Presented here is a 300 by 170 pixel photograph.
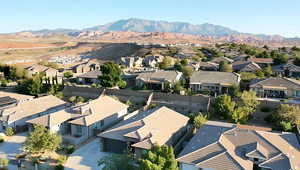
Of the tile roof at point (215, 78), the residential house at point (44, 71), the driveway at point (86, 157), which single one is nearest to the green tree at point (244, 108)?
the tile roof at point (215, 78)

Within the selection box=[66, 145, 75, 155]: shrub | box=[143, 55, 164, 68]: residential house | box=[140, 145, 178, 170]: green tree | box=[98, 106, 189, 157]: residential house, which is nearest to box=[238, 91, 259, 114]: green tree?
box=[98, 106, 189, 157]: residential house

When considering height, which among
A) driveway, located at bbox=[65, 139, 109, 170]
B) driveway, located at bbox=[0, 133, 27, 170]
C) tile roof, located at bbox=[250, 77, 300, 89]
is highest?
tile roof, located at bbox=[250, 77, 300, 89]

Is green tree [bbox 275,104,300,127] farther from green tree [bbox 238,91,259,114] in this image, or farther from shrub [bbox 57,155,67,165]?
shrub [bbox 57,155,67,165]

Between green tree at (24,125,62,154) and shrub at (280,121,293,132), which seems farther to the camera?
shrub at (280,121,293,132)

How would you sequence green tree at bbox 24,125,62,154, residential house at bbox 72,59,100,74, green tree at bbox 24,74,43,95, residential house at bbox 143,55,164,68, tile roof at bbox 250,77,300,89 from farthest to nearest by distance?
residential house at bbox 143,55,164,68, residential house at bbox 72,59,100,74, green tree at bbox 24,74,43,95, tile roof at bbox 250,77,300,89, green tree at bbox 24,125,62,154

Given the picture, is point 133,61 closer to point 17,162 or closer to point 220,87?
point 220,87

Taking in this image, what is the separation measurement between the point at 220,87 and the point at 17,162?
1288 inches

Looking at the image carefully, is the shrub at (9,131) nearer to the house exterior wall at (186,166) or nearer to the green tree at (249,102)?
the house exterior wall at (186,166)

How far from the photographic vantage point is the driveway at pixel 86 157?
23288 millimetres

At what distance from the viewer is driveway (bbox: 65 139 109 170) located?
23.3 m

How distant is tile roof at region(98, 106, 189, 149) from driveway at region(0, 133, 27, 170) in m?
9.37

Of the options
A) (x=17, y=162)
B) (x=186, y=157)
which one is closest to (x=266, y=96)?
(x=186, y=157)

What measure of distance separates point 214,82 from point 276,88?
10.00 m

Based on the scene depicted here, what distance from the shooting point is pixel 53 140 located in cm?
2470
